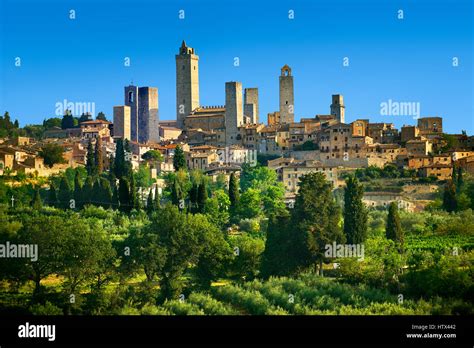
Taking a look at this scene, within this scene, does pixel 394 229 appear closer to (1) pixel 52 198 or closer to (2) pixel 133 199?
(2) pixel 133 199

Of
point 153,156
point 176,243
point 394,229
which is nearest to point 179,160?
point 153,156

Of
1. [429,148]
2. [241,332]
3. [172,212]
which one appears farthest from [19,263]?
[429,148]

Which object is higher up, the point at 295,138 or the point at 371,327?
the point at 295,138

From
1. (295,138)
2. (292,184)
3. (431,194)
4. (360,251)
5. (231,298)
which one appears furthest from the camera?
(295,138)

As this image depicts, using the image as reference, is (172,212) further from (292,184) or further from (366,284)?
(292,184)

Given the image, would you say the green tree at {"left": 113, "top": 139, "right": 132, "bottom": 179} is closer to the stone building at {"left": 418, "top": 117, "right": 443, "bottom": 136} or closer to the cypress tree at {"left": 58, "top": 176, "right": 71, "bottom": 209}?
the cypress tree at {"left": 58, "top": 176, "right": 71, "bottom": 209}

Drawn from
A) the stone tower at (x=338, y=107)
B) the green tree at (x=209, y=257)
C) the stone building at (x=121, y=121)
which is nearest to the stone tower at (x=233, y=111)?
the stone tower at (x=338, y=107)

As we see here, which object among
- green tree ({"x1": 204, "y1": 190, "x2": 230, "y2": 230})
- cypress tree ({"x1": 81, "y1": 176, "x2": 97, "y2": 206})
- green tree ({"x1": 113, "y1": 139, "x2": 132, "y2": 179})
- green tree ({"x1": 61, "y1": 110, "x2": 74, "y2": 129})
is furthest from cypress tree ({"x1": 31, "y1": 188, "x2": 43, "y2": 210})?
green tree ({"x1": 61, "y1": 110, "x2": 74, "y2": 129})

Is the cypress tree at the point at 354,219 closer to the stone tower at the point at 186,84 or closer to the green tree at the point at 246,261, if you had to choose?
the green tree at the point at 246,261
